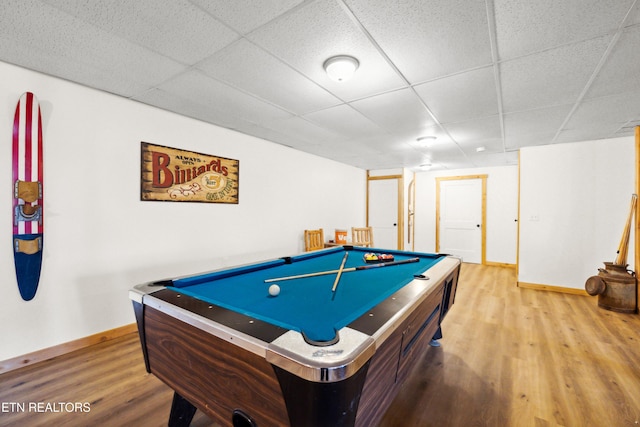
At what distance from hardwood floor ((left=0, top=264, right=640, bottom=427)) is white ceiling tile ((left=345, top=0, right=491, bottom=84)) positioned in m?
2.23

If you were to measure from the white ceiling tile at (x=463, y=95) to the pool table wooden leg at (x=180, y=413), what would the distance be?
8.71 feet

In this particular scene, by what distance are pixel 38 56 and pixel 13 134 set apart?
590 millimetres

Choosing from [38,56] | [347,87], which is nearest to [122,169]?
[38,56]

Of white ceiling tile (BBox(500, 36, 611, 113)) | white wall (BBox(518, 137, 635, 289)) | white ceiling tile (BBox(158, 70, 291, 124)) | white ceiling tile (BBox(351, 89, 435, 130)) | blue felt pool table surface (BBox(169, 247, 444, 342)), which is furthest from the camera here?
white wall (BBox(518, 137, 635, 289))

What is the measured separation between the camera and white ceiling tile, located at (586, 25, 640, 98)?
63.0 inches

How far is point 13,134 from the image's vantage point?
194 centimetres

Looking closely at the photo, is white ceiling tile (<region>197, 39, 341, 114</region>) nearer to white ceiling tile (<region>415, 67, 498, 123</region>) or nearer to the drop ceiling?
the drop ceiling

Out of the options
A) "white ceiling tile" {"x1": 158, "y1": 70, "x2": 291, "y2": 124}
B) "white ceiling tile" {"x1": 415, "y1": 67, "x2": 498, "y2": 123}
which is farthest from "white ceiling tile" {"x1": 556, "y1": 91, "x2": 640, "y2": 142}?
"white ceiling tile" {"x1": 158, "y1": 70, "x2": 291, "y2": 124}

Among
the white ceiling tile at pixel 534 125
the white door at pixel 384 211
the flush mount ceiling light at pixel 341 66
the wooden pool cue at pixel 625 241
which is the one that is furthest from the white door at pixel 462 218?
the flush mount ceiling light at pixel 341 66

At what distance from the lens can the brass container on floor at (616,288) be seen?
3137mm

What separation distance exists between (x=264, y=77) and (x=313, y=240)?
9.56 feet

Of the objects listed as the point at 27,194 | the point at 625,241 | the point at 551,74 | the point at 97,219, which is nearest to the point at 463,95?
the point at 551,74

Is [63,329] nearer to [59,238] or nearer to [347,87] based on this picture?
[59,238]

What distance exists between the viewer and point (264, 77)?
2094 millimetres
